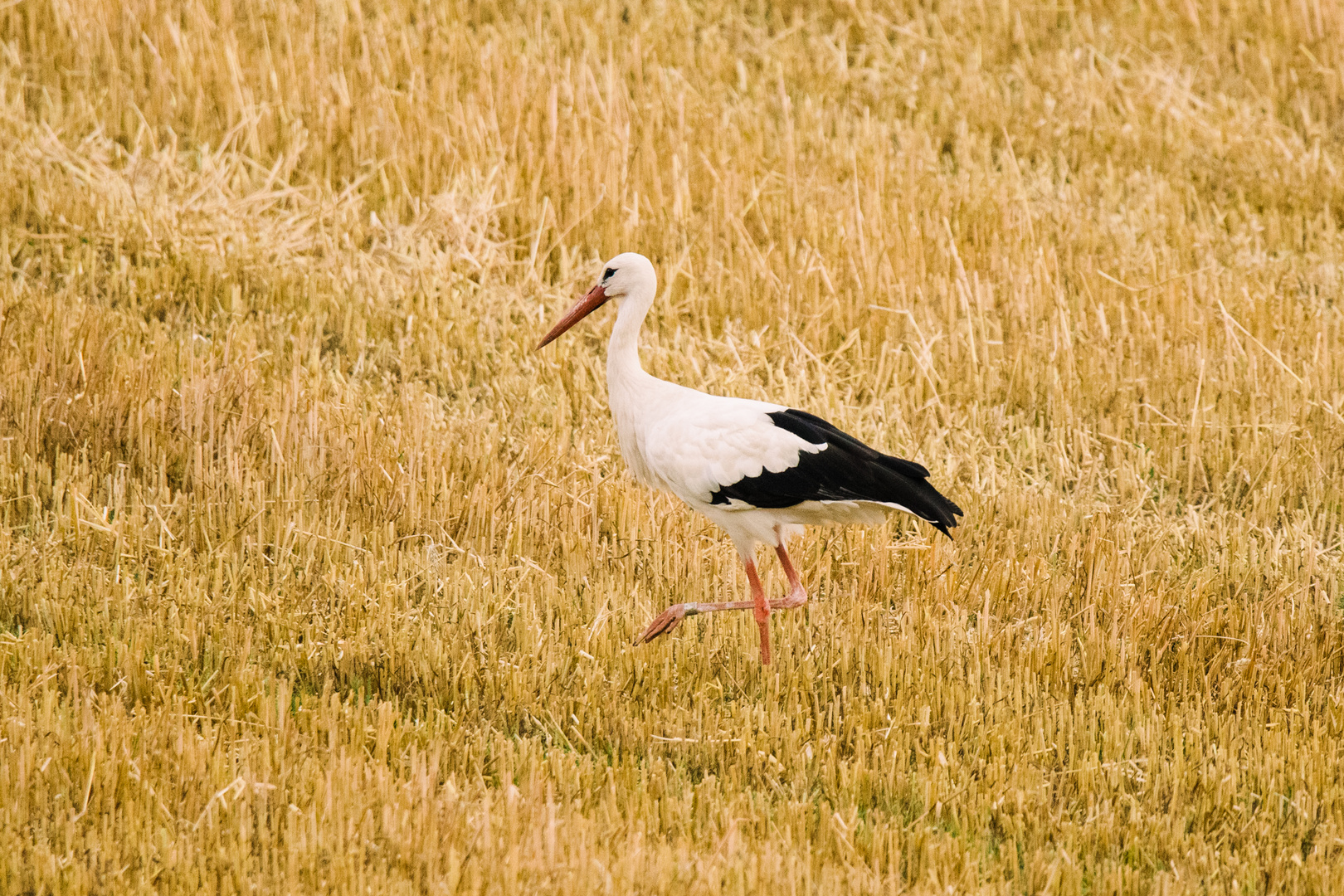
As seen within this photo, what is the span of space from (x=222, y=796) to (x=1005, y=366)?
4.99 meters

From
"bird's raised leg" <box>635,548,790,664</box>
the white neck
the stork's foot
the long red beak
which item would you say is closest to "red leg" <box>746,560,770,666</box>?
"bird's raised leg" <box>635,548,790,664</box>

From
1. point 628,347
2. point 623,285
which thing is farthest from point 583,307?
point 628,347

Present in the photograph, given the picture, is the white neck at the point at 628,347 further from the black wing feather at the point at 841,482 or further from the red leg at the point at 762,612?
the red leg at the point at 762,612

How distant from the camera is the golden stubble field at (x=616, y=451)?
3.78 m

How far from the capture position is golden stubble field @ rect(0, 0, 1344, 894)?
3775 millimetres

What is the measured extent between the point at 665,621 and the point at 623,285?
1.42 meters

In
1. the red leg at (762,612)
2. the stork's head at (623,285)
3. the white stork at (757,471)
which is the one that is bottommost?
the red leg at (762,612)

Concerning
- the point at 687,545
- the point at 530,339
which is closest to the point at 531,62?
the point at 530,339

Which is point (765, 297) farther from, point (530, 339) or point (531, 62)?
point (531, 62)

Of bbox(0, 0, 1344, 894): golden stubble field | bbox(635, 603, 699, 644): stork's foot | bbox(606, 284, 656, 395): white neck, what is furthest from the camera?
bbox(606, 284, 656, 395): white neck

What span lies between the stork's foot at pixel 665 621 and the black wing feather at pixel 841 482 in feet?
1.33

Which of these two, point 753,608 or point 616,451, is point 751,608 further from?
point 616,451

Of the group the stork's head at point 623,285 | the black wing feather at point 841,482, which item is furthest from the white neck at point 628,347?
the black wing feather at point 841,482

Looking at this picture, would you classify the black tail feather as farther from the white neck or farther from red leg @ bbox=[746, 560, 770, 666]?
the white neck
